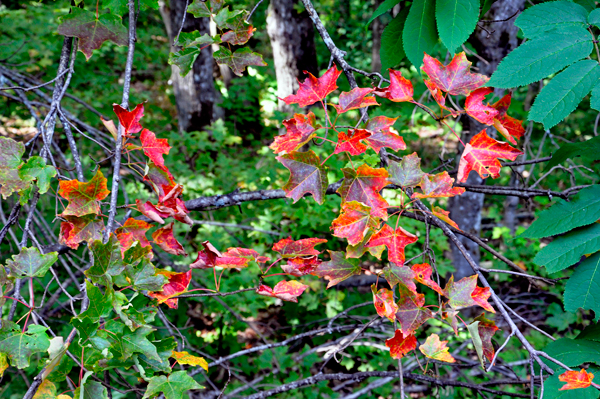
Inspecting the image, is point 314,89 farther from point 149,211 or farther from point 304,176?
point 149,211

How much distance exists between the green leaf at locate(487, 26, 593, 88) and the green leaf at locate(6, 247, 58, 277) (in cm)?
120

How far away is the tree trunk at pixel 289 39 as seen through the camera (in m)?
4.81

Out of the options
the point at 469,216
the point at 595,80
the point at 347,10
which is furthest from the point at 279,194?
the point at 347,10

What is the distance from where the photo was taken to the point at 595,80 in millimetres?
994

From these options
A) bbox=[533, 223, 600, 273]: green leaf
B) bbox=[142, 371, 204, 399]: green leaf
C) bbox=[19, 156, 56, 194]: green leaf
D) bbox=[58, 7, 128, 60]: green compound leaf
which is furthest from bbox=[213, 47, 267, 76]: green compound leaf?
bbox=[533, 223, 600, 273]: green leaf

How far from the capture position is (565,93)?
3.28 ft

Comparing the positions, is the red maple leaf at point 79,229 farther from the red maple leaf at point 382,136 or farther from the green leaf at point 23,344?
the red maple leaf at point 382,136

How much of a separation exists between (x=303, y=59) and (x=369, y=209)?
4245 millimetres

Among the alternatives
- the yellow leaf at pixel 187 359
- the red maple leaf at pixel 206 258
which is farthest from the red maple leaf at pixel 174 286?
the yellow leaf at pixel 187 359

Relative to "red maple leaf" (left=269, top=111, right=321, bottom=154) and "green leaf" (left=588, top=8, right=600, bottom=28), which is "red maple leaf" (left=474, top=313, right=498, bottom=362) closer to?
"red maple leaf" (left=269, top=111, right=321, bottom=154)

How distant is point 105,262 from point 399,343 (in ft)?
2.48

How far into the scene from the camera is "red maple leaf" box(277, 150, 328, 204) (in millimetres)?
1065

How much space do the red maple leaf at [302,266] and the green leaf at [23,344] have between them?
63 centimetres

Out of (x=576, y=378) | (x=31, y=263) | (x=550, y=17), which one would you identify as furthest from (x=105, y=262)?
(x=550, y=17)
